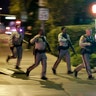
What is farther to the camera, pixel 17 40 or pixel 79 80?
pixel 17 40

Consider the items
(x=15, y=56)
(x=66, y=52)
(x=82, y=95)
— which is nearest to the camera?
(x=82, y=95)

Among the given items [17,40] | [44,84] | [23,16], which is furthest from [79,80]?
[23,16]

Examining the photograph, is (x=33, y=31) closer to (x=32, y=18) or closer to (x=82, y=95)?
(x=32, y=18)

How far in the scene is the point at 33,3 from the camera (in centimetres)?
3353

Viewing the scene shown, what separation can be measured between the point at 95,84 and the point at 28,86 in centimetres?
A: 202

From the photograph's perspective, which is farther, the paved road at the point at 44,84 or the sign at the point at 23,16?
the sign at the point at 23,16

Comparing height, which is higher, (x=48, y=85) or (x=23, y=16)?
(x=23, y=16)

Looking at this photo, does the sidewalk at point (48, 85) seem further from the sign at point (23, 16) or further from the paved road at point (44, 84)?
the sign at point (23, 16)

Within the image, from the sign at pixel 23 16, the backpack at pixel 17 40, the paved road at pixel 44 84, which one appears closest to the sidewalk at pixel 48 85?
the paved road at pixel 44 84

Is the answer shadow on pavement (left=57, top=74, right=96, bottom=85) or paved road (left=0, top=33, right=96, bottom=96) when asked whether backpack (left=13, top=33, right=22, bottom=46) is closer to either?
paved road (left=0, top=33, right=96, bottom=96)

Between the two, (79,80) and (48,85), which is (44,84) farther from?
(79,80)

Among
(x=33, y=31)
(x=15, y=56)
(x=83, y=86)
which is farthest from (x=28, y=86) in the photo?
(x=33, y=31)

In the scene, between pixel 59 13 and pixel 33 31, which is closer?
pixel 59 13

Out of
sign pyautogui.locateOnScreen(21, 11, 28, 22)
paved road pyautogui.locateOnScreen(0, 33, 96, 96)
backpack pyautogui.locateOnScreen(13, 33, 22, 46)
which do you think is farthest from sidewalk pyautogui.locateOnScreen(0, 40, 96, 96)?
sign pyautogui.locateOnScreen(21, 11, 28, 22)
